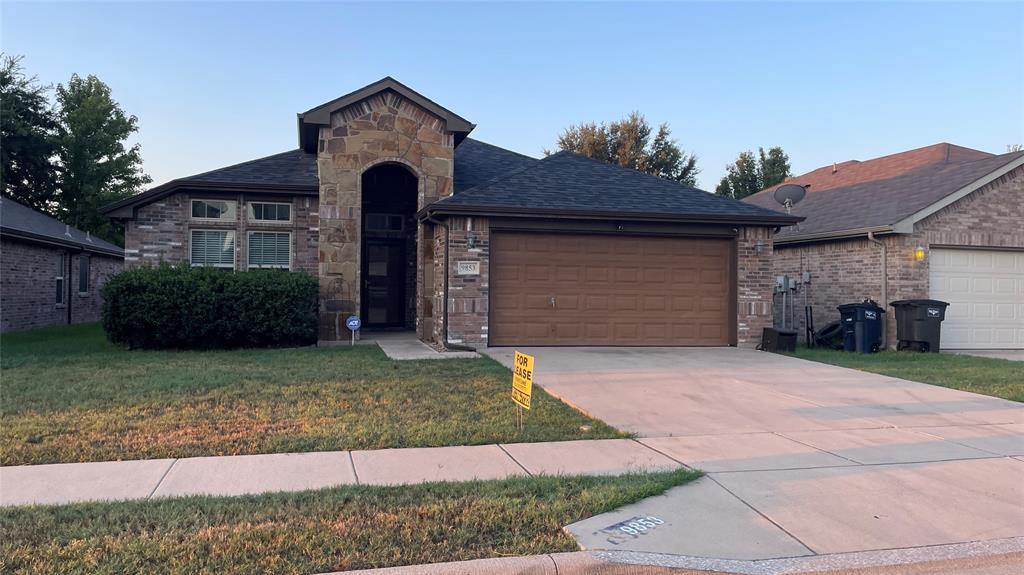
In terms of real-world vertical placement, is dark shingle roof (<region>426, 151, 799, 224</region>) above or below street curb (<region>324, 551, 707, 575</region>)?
above

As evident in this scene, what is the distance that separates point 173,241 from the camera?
15773 mm

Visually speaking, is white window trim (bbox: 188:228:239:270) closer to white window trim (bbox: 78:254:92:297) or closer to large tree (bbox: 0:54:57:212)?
white window trim (bbox: 78:254:92:297)

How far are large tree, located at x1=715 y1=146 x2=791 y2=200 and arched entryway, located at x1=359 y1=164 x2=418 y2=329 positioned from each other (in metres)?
30.0

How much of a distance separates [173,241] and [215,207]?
121cm

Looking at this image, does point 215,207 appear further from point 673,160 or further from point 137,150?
point 673,160

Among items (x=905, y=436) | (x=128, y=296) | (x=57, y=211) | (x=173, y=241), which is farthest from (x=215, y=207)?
(x=57, y=211)

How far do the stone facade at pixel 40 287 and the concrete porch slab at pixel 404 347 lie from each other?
6.17 metres

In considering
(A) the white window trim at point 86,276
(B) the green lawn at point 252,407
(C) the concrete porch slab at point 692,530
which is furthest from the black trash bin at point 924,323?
(A) the white window trim at point 86,276

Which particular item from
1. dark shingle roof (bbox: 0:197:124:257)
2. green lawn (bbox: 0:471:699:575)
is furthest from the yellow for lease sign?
dark shingle roof (bbox: 0:197:124:257)

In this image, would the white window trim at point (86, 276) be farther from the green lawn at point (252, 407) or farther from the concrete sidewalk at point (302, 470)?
the concrete sidewalk at point (302, 470)

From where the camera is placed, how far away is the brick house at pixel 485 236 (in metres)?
13.9

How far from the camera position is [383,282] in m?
18.9

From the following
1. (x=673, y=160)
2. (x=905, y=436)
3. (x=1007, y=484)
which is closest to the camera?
(x=1007, y=484)

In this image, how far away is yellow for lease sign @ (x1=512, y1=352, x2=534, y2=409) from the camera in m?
6.68
